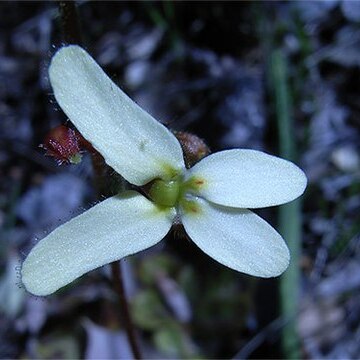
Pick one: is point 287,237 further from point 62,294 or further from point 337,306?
point 62,294

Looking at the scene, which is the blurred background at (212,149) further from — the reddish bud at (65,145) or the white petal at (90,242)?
the white petal at (90,242)

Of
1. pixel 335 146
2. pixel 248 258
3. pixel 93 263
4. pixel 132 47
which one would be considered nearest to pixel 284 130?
pixel 335 146

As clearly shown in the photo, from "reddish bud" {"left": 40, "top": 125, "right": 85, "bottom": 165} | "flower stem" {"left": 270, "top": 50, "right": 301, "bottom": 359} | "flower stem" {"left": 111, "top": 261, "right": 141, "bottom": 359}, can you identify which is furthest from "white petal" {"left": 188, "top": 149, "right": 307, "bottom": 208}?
"flower stem" {"left": 270, "top": 50, "right": 301, "bottom": 359}

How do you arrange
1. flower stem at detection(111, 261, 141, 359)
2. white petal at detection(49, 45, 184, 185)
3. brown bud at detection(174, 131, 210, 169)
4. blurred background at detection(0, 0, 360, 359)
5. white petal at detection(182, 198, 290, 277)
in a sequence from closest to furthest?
white petal at detection(49, 45, 184, 185), white petal at detection(182, 198, 290, 277), brown bud at detection(174, 131, 210, 169), flower stem at detection(111, 261, 141, 359), blurred background at detection(0, 0, 360, 359)

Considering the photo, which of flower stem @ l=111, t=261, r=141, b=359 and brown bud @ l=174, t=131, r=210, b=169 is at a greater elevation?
brown bud @ l=174, t=131, r=210, b=169

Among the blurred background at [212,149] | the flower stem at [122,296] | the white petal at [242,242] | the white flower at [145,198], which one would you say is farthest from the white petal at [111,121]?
the blurred background at [212,149]

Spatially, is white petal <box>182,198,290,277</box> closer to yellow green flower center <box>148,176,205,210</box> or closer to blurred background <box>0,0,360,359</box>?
yellow green flower center <box>148,176,205,210</box>
